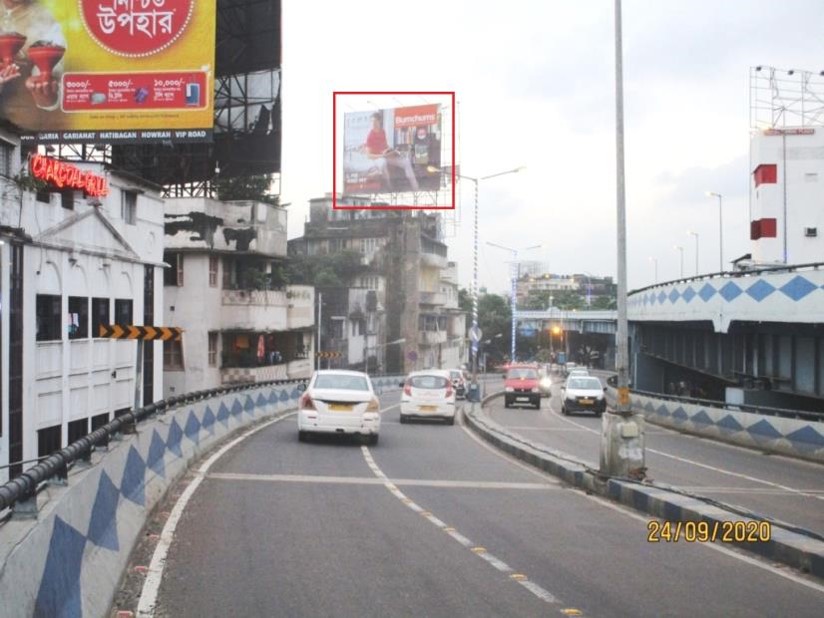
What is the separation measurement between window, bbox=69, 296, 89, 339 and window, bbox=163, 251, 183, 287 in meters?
15.6

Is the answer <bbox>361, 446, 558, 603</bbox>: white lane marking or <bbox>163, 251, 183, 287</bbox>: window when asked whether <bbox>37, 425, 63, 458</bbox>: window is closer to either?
<bbox>361, 446, 558, 603</bbox>: white lane marking

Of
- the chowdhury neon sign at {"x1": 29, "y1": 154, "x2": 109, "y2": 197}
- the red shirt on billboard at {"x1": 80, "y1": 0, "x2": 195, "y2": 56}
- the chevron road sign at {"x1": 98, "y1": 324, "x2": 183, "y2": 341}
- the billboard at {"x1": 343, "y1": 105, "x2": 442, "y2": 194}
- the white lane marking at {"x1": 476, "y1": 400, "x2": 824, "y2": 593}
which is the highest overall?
the billboard at {"x1": 343, "y1": 105, "x2": 442, "y2": 194}

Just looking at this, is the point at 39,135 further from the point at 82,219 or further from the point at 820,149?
the point at 820,149

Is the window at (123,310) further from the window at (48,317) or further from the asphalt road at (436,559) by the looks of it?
the asphalt road at (436,559)

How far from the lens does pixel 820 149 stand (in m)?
61.3

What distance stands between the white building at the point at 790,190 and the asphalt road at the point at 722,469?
3188cm

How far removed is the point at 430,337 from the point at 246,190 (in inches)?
1305

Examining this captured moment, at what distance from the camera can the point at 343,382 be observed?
69.7 ft

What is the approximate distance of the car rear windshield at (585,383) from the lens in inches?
1626

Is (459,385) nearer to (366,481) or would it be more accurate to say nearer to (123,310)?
(123,310)

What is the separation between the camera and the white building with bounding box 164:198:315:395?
45.1 metres

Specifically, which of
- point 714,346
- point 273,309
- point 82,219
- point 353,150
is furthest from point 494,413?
point 353,150

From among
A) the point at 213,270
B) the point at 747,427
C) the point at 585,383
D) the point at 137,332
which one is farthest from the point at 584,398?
the point at 137,332
